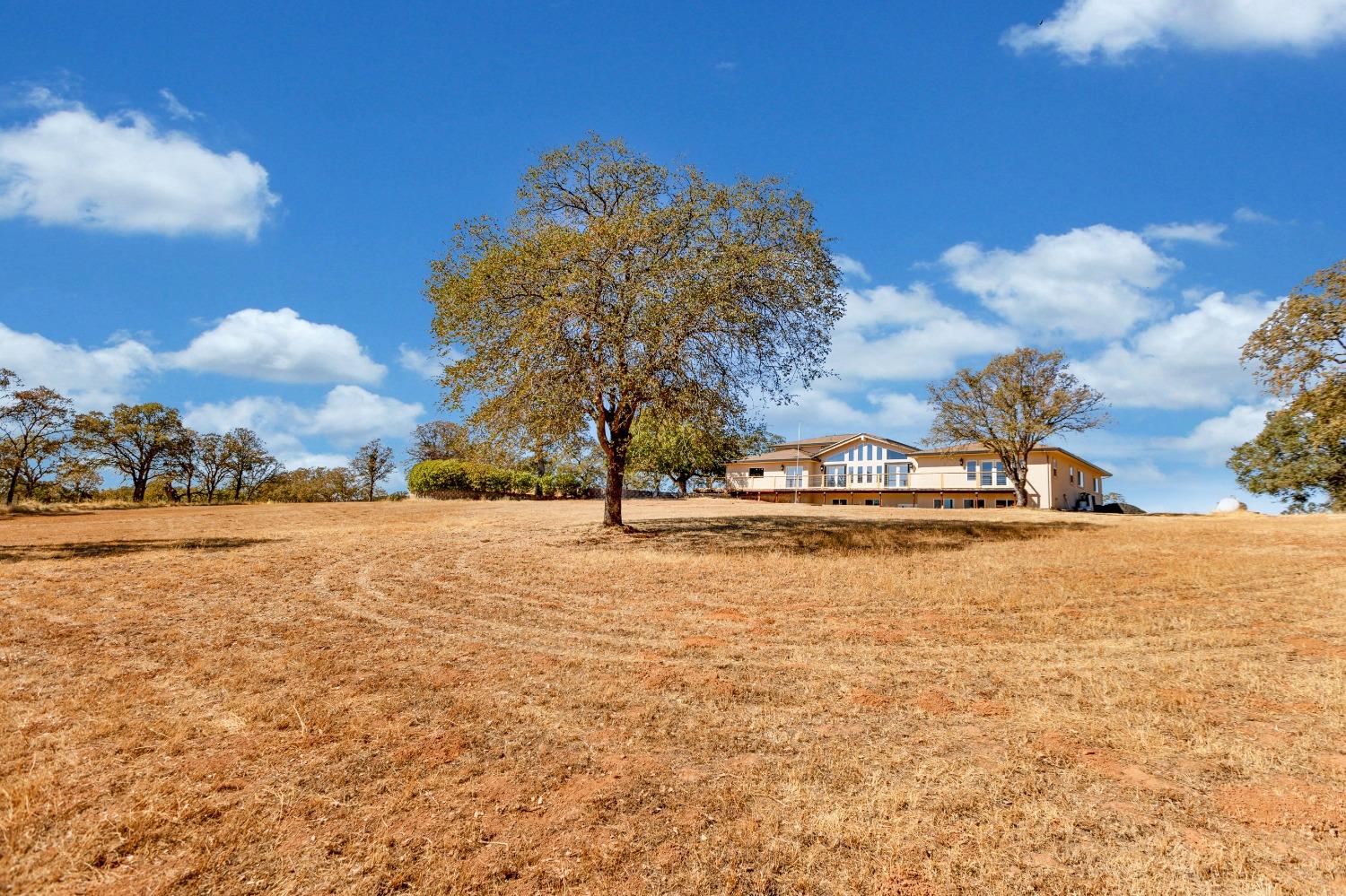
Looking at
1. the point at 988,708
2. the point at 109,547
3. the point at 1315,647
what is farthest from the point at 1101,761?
the point at 109,547

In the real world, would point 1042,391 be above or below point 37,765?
above

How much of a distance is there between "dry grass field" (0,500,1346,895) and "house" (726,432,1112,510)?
143ft

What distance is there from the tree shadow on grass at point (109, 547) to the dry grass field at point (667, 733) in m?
2.77

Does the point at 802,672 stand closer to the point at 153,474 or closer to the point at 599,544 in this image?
the point at 599,544

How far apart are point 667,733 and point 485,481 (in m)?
45.4

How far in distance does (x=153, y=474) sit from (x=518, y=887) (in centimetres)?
6320

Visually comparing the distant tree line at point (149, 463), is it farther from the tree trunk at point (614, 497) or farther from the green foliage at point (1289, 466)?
the green foliage at point (1289, 466)

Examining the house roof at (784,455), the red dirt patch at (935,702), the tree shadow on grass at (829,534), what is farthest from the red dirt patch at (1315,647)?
the house roof at (784,455)

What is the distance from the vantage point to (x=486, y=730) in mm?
6629

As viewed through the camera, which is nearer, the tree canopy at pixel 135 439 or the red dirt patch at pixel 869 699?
the red dirt patch at pixel 869 699

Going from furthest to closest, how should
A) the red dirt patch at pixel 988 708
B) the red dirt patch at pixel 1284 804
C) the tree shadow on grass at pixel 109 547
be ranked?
the tree shadow on grass at pixel 109 547, the red dirt patch at pixel 988 708, the red dirt patch at pixel 1284 804

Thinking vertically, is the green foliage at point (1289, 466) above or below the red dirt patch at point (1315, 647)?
above

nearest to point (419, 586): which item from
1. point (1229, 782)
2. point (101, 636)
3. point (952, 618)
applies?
point (101, 636)

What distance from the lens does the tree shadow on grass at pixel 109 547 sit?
1759 centimetres
